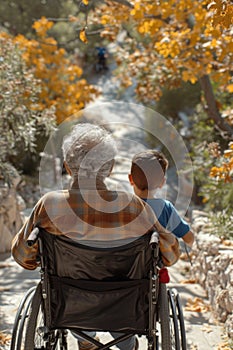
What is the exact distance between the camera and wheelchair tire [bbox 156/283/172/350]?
2.22 meters

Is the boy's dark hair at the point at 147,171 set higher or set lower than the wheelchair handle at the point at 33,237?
higher

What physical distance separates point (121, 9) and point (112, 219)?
4.76m

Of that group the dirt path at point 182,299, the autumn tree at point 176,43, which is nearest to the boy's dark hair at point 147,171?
the dirt path at point 182,299

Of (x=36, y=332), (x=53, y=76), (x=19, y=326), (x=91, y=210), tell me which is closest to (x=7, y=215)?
(x=36, y=332)

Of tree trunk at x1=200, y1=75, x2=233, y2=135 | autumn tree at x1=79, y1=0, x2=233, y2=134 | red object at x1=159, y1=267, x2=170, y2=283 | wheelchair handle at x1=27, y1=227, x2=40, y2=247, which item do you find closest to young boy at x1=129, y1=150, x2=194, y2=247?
red object at x1=159, y1=267, x2=170, y2=283

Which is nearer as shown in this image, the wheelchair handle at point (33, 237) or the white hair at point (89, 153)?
the wheelchair handle at point (33, 237)

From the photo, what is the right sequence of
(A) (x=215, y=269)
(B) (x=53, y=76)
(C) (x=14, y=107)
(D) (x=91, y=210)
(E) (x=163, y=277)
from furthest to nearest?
(B) (x=53, y=76), (C) (x=14, y=107), (A) (x=215, y=269), (E) (x=163, y=277), (D) (x=91, y=210)

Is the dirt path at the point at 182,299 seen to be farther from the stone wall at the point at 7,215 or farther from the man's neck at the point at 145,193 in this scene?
the man's neck at the point at 145,193

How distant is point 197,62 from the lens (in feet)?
19.7

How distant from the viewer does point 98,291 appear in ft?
7.41

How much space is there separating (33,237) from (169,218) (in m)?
0.71

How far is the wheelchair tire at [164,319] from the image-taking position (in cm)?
222

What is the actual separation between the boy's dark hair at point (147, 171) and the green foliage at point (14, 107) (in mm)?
2784

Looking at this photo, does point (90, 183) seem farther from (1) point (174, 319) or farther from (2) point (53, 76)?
(2) point (53, 76)
